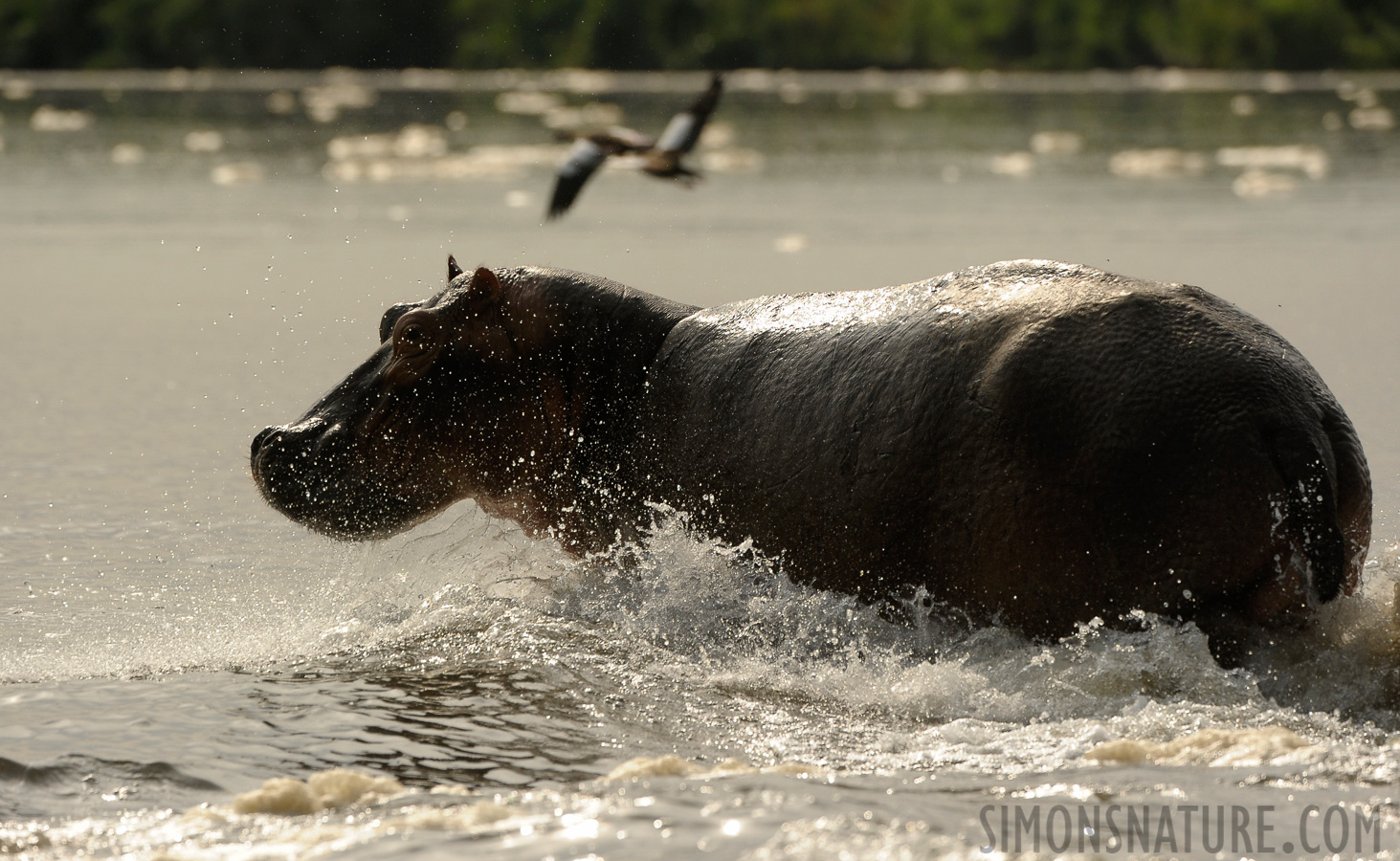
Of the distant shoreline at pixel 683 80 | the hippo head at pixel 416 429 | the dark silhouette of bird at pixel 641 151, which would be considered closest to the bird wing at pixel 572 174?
the dark silhouette of bird at pixel 641 151

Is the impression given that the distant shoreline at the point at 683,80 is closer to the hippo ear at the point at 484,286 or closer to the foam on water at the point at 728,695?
the hippo ear at the point at 484,286

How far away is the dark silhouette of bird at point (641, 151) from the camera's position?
5625 mm

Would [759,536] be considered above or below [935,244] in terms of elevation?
below

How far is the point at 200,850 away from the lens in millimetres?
2830

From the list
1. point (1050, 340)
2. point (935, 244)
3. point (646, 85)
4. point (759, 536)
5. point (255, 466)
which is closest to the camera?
point (1050, 340)

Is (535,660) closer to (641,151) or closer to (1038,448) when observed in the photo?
(1038,448)

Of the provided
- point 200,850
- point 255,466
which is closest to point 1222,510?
point 200,850

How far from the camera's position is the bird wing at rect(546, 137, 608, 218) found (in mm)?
5672

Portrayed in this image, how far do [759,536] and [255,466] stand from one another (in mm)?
1380

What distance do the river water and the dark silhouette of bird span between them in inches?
42.3

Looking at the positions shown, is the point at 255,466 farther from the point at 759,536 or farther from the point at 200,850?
the point at 200,850

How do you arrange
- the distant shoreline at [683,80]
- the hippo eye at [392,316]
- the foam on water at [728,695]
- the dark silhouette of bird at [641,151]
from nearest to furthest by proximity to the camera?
the foam on water at [728,695], the hippo eye at [392,316], the dark silhouette of bird at [641,151], the distant shoreline at [683,80]

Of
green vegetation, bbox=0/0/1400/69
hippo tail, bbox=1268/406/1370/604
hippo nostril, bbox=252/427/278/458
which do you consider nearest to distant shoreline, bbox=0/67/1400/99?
green vegetation, bbox=0/0/1400/69

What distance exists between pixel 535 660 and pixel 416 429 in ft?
2.82
